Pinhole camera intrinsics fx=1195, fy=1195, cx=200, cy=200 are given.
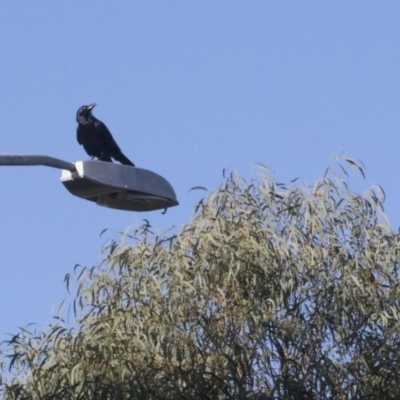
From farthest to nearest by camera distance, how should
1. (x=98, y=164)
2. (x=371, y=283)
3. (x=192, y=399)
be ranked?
(x=371, y=283)
(x=192, y=399)
(x=98, y=164)

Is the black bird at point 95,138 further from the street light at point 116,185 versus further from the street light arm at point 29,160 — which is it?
the street light arm at point 29,160

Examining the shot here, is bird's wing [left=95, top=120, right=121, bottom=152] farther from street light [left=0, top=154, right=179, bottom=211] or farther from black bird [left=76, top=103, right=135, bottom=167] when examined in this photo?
street light [left=0, top=154, right=179, bottom=211]

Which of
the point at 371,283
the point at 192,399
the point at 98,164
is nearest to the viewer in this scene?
the point at 98,164

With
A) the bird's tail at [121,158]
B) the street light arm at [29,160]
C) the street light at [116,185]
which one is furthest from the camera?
the bird's tail at [121,158]

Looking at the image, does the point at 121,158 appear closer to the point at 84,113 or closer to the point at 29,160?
the point at 84,113

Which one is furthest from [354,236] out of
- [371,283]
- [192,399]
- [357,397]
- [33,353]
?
[33,353]

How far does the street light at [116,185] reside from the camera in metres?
5.72

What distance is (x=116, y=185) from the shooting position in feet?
19.2

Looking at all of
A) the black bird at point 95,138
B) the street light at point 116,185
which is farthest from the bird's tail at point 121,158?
the street light at point 116,185

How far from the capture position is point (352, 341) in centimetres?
817

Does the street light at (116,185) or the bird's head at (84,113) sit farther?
the bird's head at (84,113)

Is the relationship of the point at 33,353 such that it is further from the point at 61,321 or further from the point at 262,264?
the point at 262,264

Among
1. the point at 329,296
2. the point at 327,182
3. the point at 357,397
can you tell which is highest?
the point at 327,182

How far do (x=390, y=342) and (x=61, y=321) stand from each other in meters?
2.34
